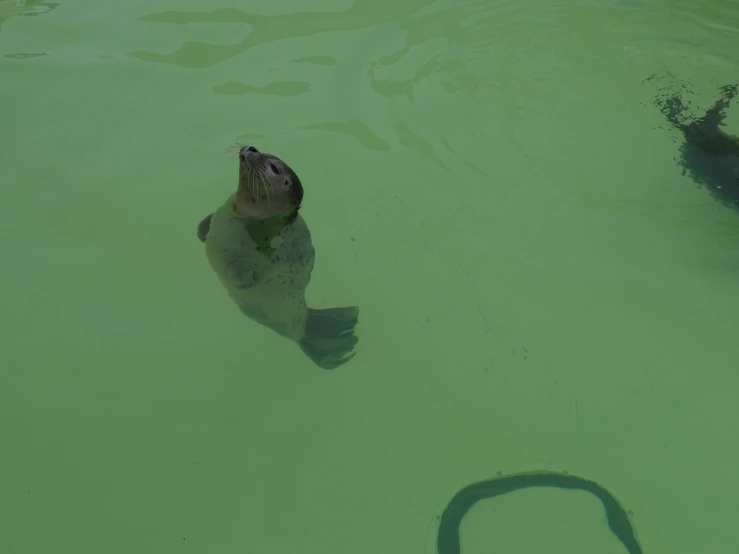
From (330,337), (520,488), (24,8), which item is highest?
(24,8)

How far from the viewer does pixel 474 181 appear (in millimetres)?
4152

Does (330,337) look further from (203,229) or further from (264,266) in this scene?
(203,229)

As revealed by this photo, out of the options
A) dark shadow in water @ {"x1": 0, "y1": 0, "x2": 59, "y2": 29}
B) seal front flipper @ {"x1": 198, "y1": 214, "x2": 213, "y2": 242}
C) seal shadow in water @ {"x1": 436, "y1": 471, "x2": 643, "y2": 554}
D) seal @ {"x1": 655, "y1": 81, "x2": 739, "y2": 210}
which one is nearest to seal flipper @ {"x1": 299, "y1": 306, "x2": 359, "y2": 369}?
seal front flipper @ {"x1": 198, "y1": 214, "x2": 213, "y2": 242}

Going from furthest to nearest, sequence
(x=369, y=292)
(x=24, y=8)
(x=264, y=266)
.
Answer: (x=24, y=8) < (x=369, y=292) < (x=264, y=266)

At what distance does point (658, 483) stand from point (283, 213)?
2.30 m

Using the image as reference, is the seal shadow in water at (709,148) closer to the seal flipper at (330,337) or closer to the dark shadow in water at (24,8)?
the seal flipper at (330,337)

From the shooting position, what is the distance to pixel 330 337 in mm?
3234

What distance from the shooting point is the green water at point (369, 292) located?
277 centimetres

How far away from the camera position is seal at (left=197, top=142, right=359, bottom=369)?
3119mm

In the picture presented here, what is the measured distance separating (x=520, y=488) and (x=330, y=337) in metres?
1.21

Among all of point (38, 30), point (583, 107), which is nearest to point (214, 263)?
point (583, 107)

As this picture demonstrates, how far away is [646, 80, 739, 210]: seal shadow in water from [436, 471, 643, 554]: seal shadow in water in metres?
2.50

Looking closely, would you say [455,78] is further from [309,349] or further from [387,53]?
[309,349]

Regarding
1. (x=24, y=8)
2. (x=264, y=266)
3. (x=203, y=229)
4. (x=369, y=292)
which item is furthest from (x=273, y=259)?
(x=24, y=8)
